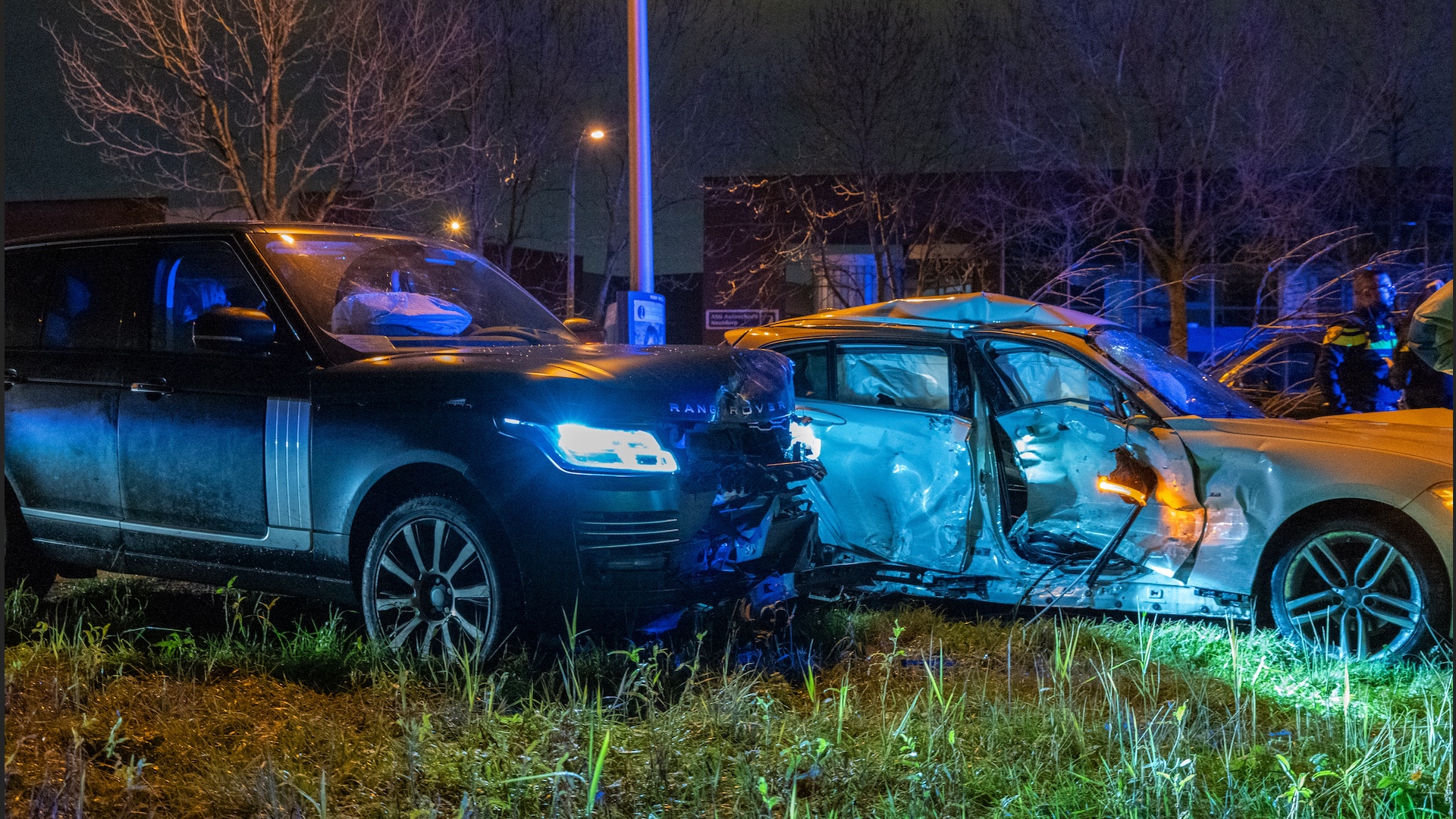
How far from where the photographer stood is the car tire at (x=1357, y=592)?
4.45m

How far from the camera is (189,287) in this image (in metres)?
5.09

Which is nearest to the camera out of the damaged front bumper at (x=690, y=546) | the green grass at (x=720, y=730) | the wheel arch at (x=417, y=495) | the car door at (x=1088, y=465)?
the green grass at (x=720, y=730)

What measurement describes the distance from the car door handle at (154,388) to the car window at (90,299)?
0.25 metres

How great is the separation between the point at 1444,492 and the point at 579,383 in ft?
11.1

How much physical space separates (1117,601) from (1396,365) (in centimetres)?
365

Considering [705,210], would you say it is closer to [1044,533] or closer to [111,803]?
[1044,533]

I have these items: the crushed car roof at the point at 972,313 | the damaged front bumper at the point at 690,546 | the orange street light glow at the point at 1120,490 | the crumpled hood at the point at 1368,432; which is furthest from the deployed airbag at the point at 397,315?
the crumpled hood at the point at 1368,432

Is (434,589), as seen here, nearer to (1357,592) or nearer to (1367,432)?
(1357,592)

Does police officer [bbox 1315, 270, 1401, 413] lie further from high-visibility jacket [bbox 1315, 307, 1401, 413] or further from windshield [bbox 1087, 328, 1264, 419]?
windshield [bbox 1087, 328, 1264, 419]

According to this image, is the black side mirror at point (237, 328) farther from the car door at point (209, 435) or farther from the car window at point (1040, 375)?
the car window at point (1040, 375)

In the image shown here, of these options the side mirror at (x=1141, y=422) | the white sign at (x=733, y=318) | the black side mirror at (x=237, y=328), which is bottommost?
the side mirror at (x=1141, y=422)

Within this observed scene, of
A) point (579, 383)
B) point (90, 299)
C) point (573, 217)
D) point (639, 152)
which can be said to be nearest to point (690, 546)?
point (579, 383)

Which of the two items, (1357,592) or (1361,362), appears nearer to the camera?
(1357,592)

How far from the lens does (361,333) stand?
4.81 metres
